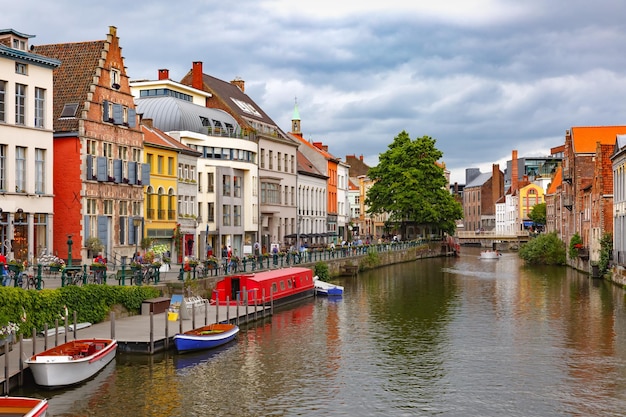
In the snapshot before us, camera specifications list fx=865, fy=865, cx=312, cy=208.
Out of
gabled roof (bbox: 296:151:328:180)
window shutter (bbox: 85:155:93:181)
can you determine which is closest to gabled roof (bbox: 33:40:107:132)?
window shutter (bbox: 85:155:93:181)

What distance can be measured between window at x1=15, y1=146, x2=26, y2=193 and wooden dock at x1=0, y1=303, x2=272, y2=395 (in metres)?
10.6

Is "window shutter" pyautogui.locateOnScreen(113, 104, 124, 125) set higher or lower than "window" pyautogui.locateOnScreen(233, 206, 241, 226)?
higher

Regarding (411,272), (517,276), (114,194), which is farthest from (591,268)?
(114,194)

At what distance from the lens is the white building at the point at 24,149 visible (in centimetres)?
4048

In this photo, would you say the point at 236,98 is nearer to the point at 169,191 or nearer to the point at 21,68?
the point at 169,191

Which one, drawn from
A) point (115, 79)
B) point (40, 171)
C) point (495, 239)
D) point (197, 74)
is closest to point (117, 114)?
point (115, 79)

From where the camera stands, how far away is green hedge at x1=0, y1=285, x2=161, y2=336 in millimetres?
26875

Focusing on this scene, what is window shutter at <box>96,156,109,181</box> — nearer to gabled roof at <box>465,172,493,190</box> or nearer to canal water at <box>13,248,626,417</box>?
canal water at <box>13,248,626,417</box>

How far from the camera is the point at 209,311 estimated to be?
127ft

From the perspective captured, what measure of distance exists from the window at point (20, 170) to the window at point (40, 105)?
1634 millimetres

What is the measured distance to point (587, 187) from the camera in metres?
75.6

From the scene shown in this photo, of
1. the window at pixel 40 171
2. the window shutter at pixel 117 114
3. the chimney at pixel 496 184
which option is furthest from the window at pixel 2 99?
the chimney at pixel 496 184

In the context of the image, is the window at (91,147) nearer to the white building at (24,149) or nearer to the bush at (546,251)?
the white building at (24,149)

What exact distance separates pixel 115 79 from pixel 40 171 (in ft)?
31.3
